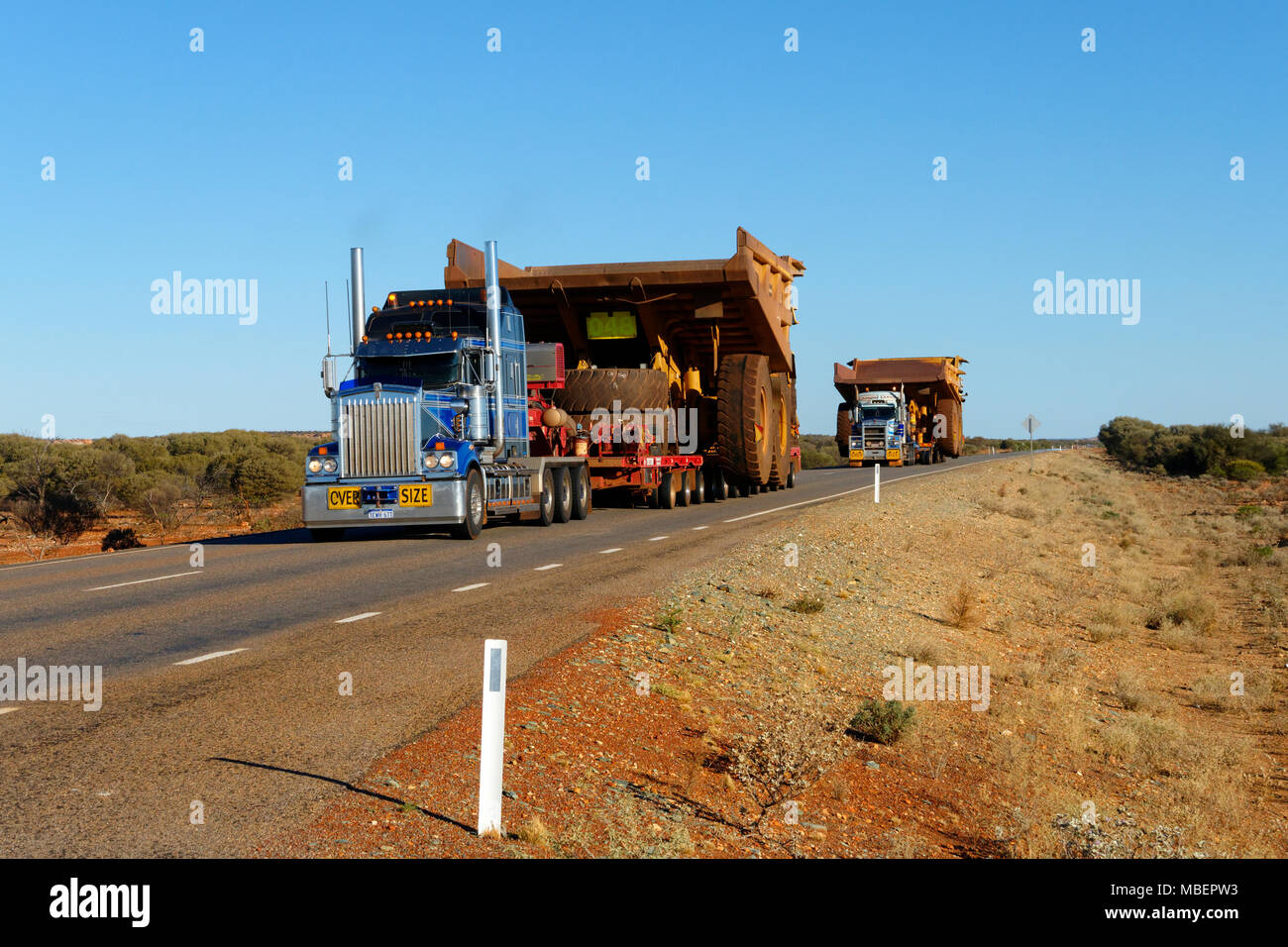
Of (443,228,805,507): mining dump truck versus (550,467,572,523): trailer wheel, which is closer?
(550,467,572,523): trailer wheel

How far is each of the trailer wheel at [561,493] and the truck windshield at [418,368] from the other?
402 cm

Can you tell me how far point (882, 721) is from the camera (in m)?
8.16

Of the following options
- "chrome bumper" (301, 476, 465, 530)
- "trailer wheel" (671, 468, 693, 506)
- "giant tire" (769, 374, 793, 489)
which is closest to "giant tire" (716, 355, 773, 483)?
"trailer wheel" (671, 468, 693, 506)

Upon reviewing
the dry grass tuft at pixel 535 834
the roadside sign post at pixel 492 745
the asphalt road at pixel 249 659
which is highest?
the roadside sign post at pixel 492 745

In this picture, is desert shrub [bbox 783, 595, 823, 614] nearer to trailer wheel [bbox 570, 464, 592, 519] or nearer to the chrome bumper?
the chrome bumper

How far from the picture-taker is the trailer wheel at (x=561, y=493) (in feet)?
68.7

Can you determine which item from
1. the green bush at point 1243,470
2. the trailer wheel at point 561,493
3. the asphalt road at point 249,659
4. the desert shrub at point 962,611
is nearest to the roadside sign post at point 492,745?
the asphalt road at point 249,659

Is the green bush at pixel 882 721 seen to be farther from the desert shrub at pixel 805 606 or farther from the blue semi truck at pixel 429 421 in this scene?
the blue semi truck at pixel 429 421

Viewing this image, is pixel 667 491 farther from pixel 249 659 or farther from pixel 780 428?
pixel 249 659

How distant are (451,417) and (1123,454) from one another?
8399cm

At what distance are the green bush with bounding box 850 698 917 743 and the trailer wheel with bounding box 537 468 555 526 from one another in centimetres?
1207

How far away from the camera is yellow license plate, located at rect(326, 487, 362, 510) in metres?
16.5
